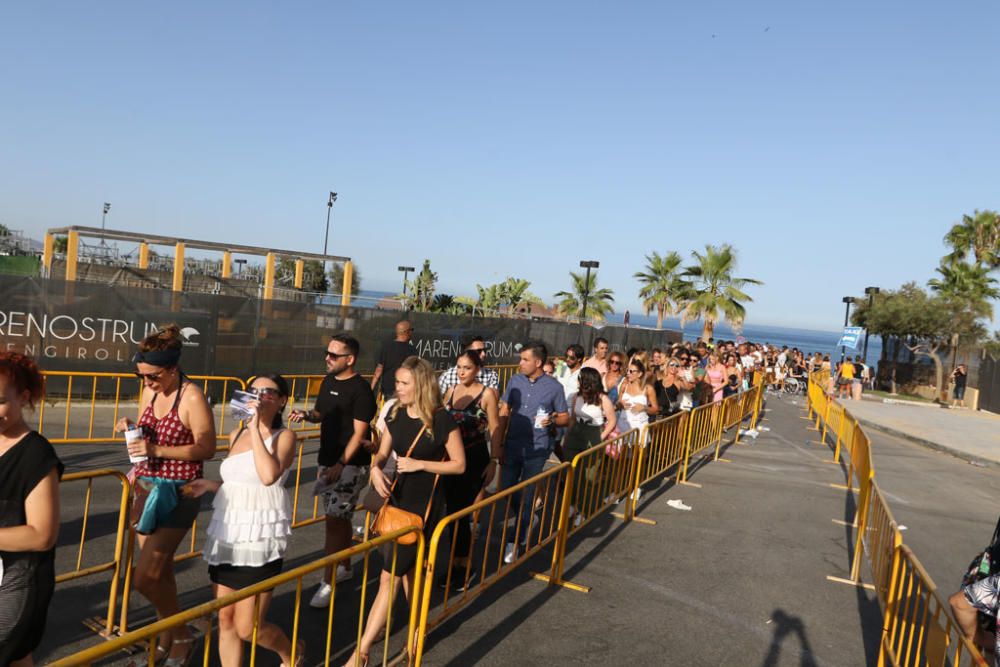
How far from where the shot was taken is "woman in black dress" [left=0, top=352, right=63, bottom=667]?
2.66 m

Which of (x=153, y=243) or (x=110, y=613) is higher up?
(x=153, y=243)

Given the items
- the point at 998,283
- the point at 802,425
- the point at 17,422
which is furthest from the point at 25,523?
the point at 998,283

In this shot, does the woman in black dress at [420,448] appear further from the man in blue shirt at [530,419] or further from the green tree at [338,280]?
the green tree at [338,280]

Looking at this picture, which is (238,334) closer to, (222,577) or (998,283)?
(222,577)

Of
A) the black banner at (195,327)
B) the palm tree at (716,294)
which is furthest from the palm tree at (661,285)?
the black banner at (195,327)

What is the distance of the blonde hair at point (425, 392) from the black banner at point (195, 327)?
5.59m

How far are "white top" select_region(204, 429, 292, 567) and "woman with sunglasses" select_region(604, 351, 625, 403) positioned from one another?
216 inches

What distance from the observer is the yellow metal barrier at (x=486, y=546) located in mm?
4219

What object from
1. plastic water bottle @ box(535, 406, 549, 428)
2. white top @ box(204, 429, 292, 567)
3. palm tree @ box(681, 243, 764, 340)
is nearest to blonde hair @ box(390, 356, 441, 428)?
white top @ box(204, 429, 292, 567)

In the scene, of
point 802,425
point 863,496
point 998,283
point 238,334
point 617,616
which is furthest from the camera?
point 998,283

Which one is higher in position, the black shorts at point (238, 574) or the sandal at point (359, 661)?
the black shorts at point (238, 574)

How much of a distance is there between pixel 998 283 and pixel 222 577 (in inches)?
1803

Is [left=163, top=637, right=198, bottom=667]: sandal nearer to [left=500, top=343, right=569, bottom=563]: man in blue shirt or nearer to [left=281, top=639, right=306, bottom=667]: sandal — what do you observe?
[left=281, top=639, right=306, bottom=667]: sandal

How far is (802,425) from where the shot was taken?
19266 millimetres
